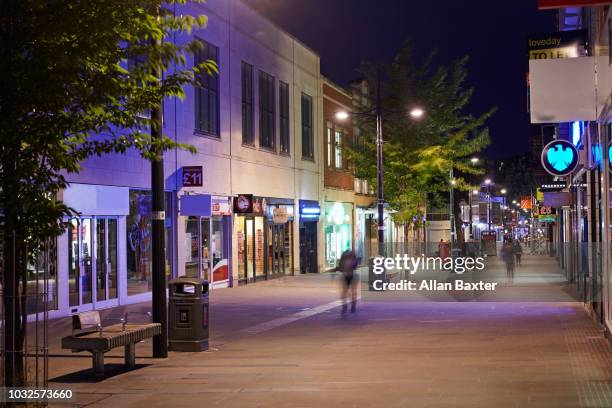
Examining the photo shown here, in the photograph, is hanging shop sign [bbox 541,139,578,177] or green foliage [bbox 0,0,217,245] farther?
hanging shop sign [bbox 541,139,578,177]

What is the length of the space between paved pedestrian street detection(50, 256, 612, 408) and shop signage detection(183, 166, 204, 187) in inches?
271

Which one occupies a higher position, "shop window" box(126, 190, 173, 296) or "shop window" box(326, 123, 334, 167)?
"shop window" box(326, 123, 334, 167)

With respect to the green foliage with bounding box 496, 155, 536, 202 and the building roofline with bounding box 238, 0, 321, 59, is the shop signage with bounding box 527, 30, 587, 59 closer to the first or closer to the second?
the building roofline with bounding box 238, 0, 321, 59

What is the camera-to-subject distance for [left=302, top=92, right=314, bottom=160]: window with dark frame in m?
43.3

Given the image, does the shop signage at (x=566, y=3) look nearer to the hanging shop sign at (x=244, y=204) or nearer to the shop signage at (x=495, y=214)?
the hanging shop sign at (x=244, y=204)

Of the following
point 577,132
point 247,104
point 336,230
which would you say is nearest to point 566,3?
point 577,132

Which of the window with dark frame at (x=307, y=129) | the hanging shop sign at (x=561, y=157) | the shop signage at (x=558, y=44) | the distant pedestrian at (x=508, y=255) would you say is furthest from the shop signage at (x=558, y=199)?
the window with dark frame at (x=307, y=129)

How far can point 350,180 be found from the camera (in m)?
51.1

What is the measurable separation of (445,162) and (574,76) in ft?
94.8

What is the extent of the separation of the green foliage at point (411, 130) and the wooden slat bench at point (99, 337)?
1205 inches

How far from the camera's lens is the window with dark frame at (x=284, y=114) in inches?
1571

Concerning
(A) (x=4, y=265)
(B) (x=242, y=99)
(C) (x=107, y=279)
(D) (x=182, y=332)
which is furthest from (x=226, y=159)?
(A) (x=4, y=265)

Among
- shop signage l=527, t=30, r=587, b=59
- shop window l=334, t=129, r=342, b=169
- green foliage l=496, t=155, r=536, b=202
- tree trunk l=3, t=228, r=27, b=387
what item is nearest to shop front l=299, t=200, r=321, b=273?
shop window l=334, t=129, r=342, b=169

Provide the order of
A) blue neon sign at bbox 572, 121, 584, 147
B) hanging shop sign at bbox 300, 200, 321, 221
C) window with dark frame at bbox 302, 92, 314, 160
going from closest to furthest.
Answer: blue neon sign at bbox 572, 121, 584, 147 → hanging shop sign at bbox 300, 200, 321, 221 → window with dark frame at bbox 302, 92, 314, 160
